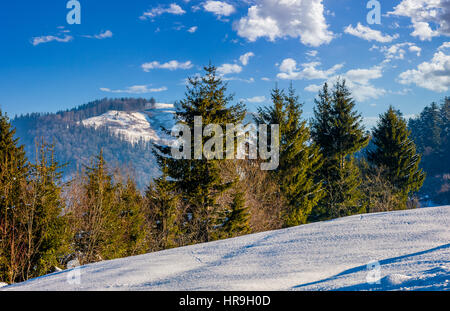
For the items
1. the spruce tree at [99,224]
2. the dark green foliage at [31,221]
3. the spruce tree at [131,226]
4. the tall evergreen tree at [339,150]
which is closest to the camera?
the dark green foliage at [31,221]

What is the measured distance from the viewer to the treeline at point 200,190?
992 cm

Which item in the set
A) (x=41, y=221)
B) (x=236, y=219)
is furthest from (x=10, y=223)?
(x=236, y=219)

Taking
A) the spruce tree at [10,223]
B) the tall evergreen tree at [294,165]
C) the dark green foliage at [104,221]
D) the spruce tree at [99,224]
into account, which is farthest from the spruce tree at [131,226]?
the tall evergreen tree at [294,165]

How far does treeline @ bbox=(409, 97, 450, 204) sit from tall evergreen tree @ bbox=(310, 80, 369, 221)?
121 feet

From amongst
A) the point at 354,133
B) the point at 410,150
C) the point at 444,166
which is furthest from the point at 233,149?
the point at 444,166

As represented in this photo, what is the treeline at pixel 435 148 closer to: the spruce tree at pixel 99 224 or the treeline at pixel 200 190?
the treeline at pixel 200 190

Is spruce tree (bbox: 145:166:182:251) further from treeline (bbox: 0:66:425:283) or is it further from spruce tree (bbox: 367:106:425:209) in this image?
spruce tree (bbox: 367:106:425:209)

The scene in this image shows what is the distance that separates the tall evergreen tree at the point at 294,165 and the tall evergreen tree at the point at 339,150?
1914mm

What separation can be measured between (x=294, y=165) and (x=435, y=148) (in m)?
50.3

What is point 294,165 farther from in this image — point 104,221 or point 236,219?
point 104,221

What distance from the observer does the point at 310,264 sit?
11.0 ft

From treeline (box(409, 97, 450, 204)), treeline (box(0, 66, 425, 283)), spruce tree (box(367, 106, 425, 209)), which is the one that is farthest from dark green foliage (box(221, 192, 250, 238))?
treeline (box(409, 97, 450, 204))

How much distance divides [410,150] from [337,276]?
2332cm
